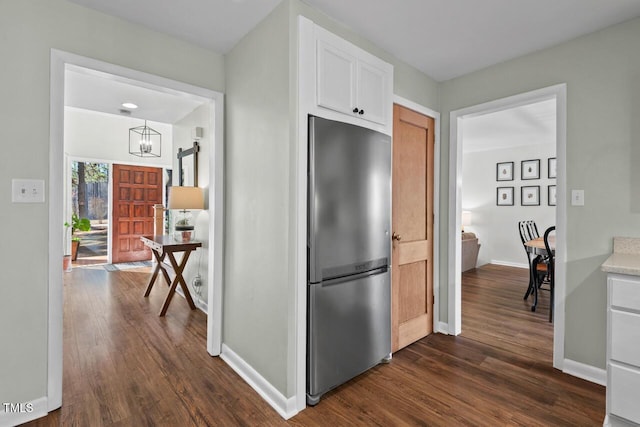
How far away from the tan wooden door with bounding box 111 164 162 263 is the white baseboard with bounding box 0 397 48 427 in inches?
203

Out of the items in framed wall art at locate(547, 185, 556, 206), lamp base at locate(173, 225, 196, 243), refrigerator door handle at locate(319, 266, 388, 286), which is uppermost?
framed wall art at locate(547, 185, 556, 206)

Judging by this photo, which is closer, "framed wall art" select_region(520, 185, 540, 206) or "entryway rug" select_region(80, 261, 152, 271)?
"entryway rug" select_region(80, 261, 152, 271)

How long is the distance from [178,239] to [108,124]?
3.93m

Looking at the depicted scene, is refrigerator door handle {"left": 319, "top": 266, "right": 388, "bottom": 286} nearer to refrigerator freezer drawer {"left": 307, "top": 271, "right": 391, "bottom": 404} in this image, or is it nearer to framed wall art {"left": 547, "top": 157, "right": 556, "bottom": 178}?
refrigerator freezer drawer {"left": 307, "top": 271, "right": 391, "bottom": 404}

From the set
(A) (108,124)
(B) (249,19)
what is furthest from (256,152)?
(A) (108,124)

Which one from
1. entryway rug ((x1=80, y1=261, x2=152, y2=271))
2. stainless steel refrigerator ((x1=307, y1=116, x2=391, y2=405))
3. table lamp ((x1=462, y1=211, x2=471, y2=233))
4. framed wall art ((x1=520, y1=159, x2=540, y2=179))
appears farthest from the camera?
table lamp ((x1=462, y1=211, x2=471, y2=233))

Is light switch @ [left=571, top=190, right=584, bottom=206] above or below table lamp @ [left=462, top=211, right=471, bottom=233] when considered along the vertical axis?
above

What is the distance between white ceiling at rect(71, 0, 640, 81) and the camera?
1.95 m

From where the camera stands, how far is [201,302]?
148 inches

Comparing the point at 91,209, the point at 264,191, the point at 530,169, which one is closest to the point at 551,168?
the point at 530,169

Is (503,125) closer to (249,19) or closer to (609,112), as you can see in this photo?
(609,112)

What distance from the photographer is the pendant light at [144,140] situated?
6410 mm

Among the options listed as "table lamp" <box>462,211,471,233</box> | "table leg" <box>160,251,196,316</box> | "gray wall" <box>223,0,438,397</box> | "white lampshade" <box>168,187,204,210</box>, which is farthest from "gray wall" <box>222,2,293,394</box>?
"table lamp" <box>462,211,471,233</box>

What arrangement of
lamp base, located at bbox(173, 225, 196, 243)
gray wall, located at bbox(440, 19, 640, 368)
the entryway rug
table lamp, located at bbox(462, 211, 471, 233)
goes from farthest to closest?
table lamp, located at bbox(462, 211, 471, 233) → the entryway rug → lamp base, located at bbox(173, 225, 196, 243) → gray wall, located at bbox(440, 19, 640, 368)
